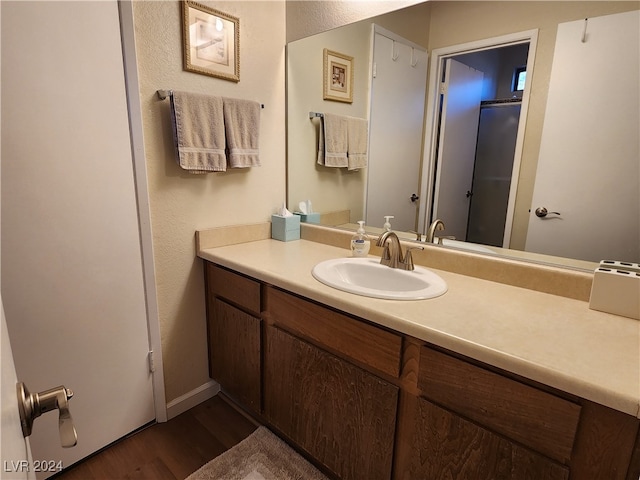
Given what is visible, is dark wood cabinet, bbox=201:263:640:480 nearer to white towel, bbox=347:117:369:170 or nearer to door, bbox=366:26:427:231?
door, bbox=366:26:427:231

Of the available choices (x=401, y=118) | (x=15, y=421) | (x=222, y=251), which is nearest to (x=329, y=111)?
(x=401, y=118)

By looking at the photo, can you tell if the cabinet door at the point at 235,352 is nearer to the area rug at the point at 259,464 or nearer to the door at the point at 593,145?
the area rug at the point at 259,464

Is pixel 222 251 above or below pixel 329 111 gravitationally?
below

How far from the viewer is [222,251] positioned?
169 centimetres

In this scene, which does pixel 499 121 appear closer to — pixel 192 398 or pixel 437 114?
pixel 437 114

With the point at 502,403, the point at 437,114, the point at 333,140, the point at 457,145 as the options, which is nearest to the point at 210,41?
the point at 333,140

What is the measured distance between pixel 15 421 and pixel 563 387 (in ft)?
3.18

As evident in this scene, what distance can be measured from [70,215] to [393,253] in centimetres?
125

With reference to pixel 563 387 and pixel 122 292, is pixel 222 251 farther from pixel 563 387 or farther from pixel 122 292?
pixel 563 387

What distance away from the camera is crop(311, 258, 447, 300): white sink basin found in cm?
115

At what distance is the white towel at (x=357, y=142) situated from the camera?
179 centimetres

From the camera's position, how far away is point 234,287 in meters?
1.58

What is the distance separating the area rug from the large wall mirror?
1.11 meters

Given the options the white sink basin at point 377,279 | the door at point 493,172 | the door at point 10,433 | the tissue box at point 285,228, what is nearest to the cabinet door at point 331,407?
the white sink basin at point 377,279
